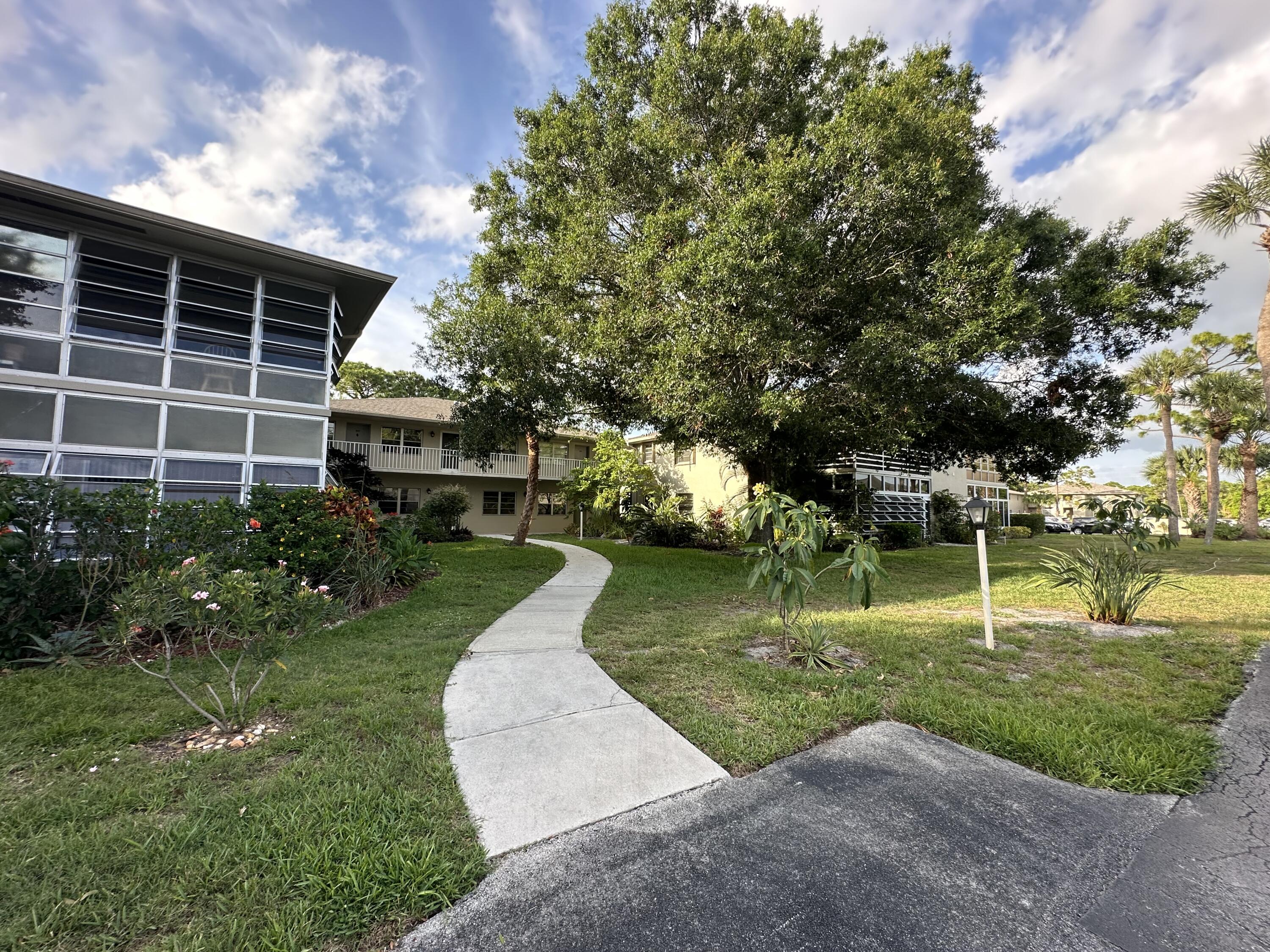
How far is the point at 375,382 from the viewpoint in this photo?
1191 inches

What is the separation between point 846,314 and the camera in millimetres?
9797

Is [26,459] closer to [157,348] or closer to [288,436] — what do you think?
[157,348]

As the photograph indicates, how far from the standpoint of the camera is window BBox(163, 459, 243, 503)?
26.1ft

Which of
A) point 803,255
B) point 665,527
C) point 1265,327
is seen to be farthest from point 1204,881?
point 1265,327

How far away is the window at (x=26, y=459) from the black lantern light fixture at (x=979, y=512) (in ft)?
39.6

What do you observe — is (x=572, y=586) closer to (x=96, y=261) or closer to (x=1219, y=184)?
(x=96, y=261)

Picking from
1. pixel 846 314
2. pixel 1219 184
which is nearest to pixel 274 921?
pixel 846 314

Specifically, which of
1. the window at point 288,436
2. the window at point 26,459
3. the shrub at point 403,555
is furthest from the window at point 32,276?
the shrub at point 403,555

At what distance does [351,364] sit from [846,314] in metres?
29.0

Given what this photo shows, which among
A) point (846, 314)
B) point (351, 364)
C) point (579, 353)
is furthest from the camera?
point (351, 364)

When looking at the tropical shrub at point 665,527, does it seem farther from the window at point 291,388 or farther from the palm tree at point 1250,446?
the palm tree at point 1250,446

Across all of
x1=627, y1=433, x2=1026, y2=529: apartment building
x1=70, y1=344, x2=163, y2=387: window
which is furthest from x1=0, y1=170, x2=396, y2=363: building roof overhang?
x1=627, y1=433, x2=1026, y2=529: apartment building

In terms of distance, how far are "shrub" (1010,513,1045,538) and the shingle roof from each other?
84.0 feet

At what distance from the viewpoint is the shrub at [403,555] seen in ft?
25.2
